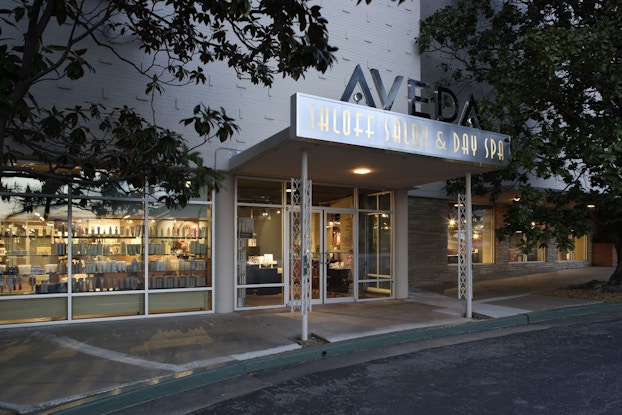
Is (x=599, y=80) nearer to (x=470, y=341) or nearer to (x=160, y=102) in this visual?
(x=470, y=341)

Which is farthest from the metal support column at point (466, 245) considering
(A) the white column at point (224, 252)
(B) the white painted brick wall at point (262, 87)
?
(A) the white column at point (224, 252)

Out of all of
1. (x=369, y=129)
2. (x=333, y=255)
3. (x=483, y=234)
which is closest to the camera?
(x=369, y=129)

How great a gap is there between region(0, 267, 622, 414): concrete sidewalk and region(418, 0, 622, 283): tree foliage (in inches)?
92.7

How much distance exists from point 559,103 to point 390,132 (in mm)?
5992

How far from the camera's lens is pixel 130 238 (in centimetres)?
957

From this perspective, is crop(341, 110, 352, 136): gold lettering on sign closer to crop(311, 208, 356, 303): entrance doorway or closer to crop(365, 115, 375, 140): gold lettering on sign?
crop(365, 115, 375, 140): gold lettering on sign

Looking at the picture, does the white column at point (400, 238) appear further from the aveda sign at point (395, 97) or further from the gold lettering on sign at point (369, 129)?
the gold lettering on sign at point (369, 129)

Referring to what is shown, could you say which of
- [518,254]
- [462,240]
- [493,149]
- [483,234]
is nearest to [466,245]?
[462,240]

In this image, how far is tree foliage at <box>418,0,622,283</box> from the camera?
9.98m

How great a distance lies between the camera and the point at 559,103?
1141 cm

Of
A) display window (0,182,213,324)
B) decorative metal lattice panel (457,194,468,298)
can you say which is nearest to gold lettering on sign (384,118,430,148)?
decorative metal lattice panel (457,194,468,298)

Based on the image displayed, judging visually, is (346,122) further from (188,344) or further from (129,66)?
(129,66)

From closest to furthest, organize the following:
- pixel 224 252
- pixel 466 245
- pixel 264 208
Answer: pixel 466 245 → pixel 224 252 → pixel 264 208

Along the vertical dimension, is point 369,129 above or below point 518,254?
A: above
